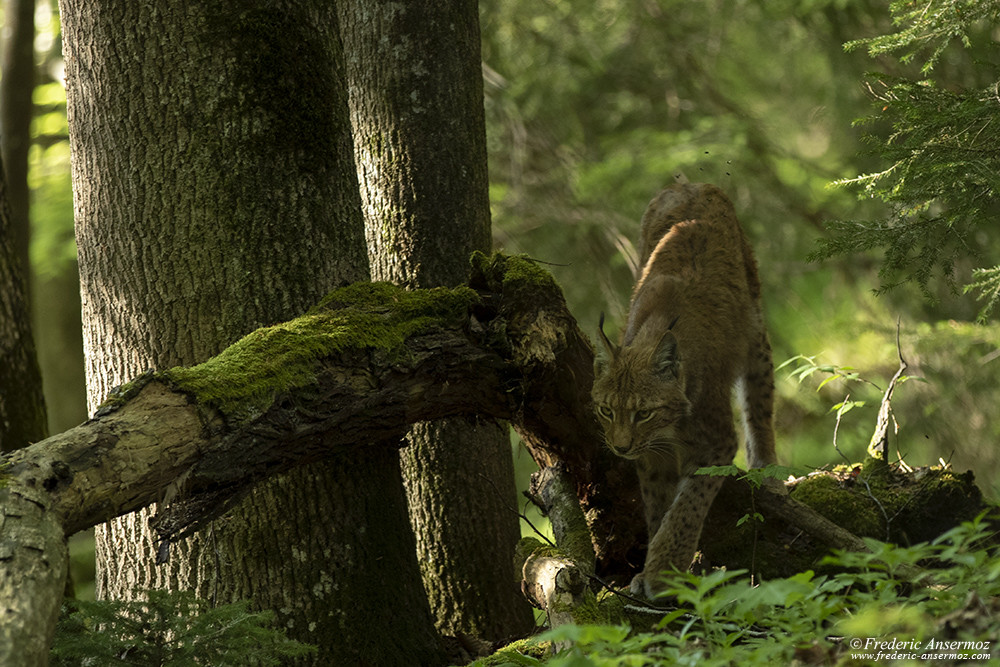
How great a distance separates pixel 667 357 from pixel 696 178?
557 centimetres

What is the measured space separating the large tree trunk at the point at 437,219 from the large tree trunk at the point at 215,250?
962 millimetres

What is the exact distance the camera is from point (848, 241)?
476cm

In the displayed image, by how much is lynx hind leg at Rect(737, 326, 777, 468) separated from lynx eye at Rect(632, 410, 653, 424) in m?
1.65

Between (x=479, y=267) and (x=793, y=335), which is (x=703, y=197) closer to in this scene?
(x=479, y=267)

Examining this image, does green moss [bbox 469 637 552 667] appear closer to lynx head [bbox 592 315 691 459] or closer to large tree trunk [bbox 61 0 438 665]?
large tree trunk [bbox 61 0 438 665]

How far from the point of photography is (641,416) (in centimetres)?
487

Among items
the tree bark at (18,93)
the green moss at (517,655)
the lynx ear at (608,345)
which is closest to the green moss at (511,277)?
the lynx ear at (608,345)

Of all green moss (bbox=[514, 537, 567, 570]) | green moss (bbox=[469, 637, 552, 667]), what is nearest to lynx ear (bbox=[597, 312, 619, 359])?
green moss (bbox=[514, 537, 567, 570])

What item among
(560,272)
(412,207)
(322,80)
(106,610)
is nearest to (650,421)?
(412,207)

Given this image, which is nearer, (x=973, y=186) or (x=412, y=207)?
(x=973, y=186)

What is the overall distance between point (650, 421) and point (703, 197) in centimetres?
205

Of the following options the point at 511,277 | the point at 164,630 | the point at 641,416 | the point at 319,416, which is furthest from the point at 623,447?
the point at 164,630

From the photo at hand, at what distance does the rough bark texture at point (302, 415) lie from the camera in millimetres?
2975

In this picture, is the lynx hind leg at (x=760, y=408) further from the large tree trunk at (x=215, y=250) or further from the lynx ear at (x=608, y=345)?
the large tree trunk at (x=215, y=250)
